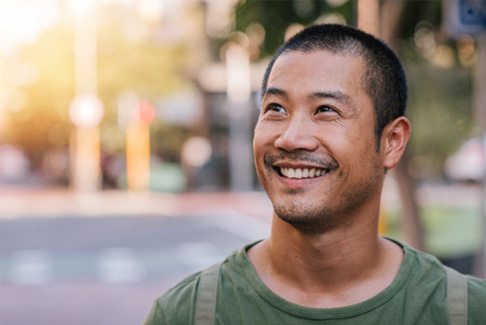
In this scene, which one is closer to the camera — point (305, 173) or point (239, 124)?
point (305, 173)

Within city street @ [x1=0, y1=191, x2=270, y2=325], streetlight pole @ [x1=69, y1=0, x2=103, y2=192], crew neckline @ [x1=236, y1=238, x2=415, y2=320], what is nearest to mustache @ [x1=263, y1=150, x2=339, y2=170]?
crew neckline @ [x1=236, y1=238, x2=415, y2=320]

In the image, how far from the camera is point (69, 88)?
33.2m

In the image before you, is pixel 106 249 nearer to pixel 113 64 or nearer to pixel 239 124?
pixel 113 64

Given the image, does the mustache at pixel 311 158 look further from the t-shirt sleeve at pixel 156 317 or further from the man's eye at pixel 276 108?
the t-shirt sleeve at pixel 156 317

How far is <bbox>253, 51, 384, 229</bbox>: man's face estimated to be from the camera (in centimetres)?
199

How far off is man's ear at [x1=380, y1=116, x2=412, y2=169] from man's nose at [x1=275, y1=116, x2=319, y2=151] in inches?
8.6

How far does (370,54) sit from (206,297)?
68cm

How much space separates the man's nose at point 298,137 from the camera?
199 centimetres

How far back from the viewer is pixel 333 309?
2006mm

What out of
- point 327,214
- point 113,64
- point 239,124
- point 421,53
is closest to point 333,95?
point 327,214

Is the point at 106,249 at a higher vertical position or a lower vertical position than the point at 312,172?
lower

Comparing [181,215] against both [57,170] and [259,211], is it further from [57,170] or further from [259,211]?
[57,170]

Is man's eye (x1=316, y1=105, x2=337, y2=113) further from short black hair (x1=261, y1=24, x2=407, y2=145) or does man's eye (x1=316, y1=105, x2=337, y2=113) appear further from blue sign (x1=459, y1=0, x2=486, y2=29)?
blue sign (x1=459, y1=0, x2=486, y2=29)

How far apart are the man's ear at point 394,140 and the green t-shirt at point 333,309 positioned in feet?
0.79
